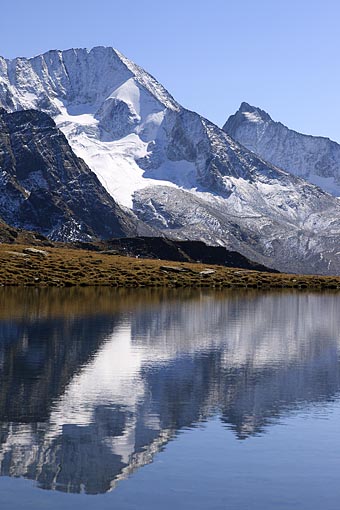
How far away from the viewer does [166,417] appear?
4081cm

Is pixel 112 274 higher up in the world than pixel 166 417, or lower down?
higher up

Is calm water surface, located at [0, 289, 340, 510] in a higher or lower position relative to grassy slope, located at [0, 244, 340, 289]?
lower

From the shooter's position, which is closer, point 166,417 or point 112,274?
point 166,417

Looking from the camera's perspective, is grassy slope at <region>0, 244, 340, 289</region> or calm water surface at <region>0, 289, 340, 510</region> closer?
calm water surface at <region>0, 289, 340, 510</region>

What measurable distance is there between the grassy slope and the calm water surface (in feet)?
217

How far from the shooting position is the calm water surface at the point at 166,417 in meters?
30.0

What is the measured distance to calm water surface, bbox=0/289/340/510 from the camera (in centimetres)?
2997

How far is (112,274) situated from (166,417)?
399ft

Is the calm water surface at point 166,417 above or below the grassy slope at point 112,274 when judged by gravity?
below

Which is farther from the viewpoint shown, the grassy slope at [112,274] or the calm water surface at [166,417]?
the grassy slope at [112,274]

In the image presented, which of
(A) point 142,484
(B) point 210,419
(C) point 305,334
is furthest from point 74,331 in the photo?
(A) point 142,484

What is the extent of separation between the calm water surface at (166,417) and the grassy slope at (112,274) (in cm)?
6626

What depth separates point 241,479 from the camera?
3138 centimetres

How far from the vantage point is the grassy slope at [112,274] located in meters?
148
